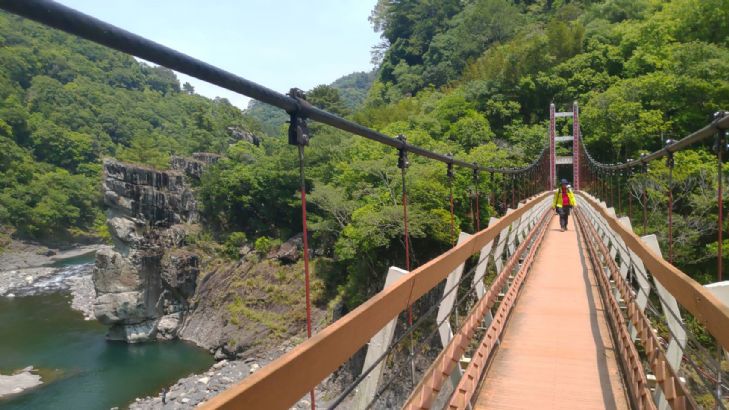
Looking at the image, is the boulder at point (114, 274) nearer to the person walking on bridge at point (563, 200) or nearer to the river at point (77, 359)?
the river at point (77, 359)

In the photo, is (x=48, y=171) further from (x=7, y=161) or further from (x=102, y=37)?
(x=102, y=37)

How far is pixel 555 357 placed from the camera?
278cm

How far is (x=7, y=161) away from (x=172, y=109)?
22.0 metres

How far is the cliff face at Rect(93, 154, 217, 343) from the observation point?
21.8 metres

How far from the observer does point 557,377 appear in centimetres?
247

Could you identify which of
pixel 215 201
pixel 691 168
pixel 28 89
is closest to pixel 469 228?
pixel 691 168

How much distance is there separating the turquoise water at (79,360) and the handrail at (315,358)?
16.6m

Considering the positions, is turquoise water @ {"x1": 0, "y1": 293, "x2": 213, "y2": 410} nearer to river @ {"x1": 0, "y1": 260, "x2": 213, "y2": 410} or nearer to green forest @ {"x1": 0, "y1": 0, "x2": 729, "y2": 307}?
river @ {"x1": 0, "y1": 260, "x2": 213, "y2": 410}

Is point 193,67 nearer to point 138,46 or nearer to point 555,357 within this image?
point 138,46

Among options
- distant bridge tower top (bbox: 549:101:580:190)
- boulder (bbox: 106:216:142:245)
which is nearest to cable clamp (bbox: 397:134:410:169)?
distant bridge tower top (bbox: 549:101:580:190)

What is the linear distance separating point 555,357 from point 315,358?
7.81 ft

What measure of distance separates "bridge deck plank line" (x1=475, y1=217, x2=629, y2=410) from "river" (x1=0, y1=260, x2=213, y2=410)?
15.0 m

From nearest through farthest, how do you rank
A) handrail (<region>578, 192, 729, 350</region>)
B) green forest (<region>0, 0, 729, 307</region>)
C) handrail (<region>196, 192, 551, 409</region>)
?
handrail (<region>196, 192, 551, 409</region>), handrail (<region>578, 192, 729, 350</region>), green forest (<region>0, 0, 729, 307</region>)

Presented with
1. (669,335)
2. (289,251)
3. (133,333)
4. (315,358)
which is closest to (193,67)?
(315,358)
